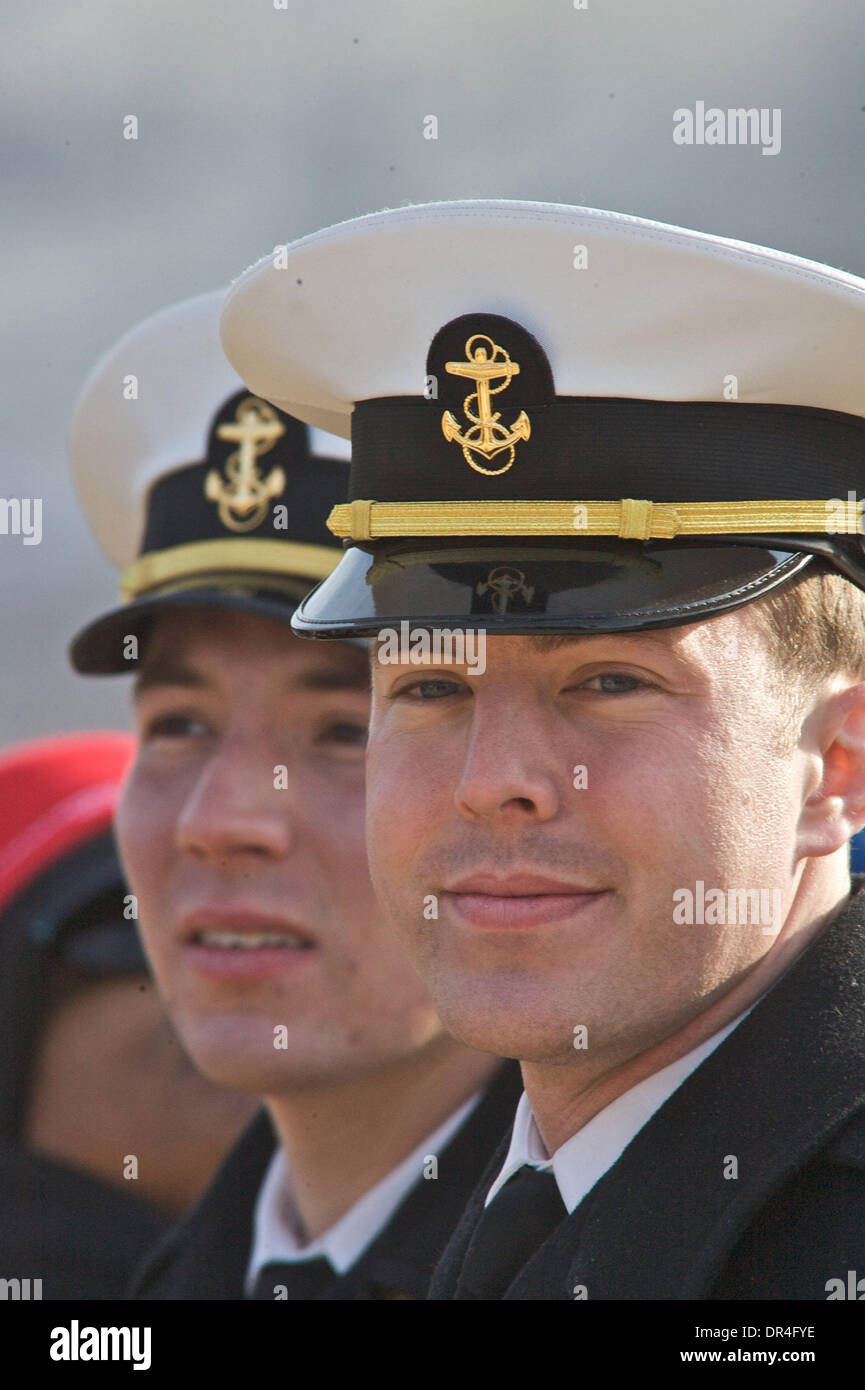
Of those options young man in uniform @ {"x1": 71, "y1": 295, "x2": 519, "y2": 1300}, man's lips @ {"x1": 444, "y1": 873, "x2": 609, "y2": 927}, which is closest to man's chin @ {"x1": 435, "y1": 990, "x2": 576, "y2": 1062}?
man's lips @ {"x1": 444, "y1": 873, "x2": 609, "y2": 927}

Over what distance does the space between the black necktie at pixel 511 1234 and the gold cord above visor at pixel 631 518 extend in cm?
93

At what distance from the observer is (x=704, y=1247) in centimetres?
212

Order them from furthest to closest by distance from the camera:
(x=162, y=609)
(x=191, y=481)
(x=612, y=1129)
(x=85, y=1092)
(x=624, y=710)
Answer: (x=85, y=1092) < (x=191, y=481) < (x=162, y=609) < (x=612, y=1129) < (x=624, y=710)

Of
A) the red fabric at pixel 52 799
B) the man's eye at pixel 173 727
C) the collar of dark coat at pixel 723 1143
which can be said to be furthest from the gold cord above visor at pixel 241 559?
the collar of dark coat at pixel 723 1143

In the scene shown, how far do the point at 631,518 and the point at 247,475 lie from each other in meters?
1.85

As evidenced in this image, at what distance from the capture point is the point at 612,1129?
2.39 meters

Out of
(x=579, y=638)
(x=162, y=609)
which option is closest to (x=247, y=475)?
(x=162, y=609)

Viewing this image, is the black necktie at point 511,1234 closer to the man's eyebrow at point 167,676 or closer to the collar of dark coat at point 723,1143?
the collar of dark coat at point 723,1143

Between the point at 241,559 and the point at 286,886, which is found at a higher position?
the point at 241,559

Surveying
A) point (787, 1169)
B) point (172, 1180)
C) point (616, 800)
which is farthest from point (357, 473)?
point (172, 1180)

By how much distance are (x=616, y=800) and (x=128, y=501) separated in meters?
2.48

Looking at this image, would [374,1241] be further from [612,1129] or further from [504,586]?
[504,586]

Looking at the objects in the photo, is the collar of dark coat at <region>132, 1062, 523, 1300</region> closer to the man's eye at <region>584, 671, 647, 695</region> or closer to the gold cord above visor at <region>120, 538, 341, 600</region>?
the gold cord above visor at <region>120, 538, 341, 600</region>
